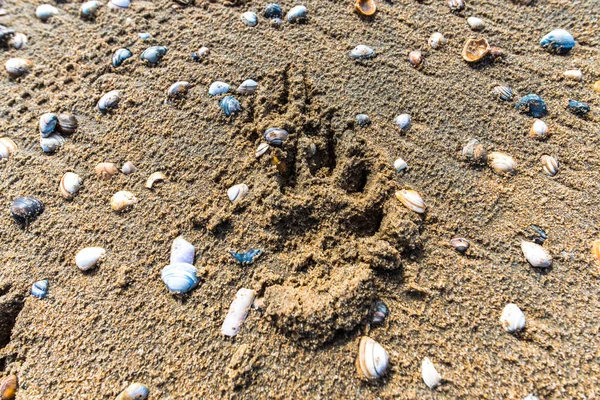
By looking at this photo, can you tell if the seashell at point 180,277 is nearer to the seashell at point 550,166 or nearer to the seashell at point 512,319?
the seashell at point 512,319

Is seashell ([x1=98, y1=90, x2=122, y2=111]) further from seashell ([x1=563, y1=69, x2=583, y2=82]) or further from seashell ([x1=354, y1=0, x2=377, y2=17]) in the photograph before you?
seashell ([x1=563, y1=69, x2=583, y2=82])

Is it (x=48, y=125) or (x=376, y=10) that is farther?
(x=376, y=10)

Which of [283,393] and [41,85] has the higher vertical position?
[41,85]

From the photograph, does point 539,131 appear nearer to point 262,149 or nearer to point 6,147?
point 262,149

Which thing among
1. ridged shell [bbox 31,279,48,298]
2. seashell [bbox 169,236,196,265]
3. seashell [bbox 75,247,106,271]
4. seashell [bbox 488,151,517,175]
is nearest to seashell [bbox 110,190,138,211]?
seashell [bbox 75,247,106,271]

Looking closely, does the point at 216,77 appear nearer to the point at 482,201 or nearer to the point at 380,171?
the point at 380,171


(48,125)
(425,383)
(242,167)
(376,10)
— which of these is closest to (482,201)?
(425,383)

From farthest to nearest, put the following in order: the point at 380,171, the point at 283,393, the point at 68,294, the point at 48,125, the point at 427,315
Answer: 1. the point at 48,125
2. the point at 380,171
3. the point at 68,294
4. the point at 427,315
5. the point at 283,393
